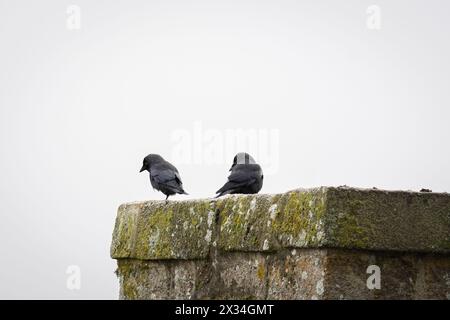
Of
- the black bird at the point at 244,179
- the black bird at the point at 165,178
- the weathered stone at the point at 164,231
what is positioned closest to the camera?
the weathered stone at the point at 164,231

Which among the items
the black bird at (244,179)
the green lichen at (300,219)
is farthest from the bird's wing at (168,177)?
the green lichen at (300,219)

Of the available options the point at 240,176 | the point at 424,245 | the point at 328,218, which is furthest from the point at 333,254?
the point at 240,176

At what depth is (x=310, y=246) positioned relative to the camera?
4289 mm

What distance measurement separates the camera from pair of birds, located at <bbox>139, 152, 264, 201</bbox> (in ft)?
27.0

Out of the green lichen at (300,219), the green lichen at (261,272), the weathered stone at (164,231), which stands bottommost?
the green lichen at (261,272)

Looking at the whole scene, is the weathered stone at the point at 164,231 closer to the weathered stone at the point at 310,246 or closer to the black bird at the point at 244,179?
the weathered stone at the point at 310,246

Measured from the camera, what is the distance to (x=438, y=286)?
4.43 metres

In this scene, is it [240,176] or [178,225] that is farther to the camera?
[240,176]

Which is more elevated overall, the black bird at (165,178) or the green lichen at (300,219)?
the green lichen at (300,219)

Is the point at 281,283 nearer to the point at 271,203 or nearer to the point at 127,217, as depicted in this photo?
the point at 271,203

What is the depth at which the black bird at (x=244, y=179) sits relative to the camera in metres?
8.14

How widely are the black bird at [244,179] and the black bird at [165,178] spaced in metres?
1.87

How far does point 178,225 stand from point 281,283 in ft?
3.08
